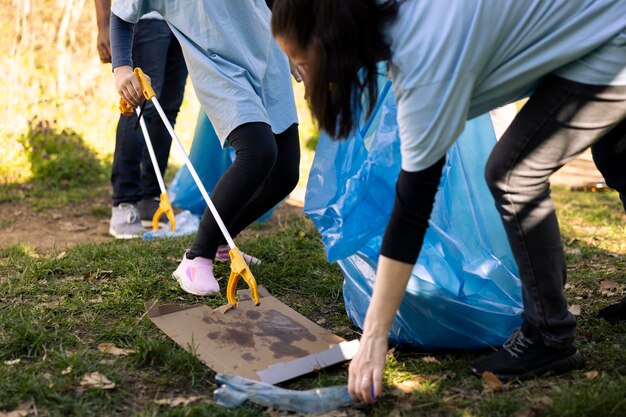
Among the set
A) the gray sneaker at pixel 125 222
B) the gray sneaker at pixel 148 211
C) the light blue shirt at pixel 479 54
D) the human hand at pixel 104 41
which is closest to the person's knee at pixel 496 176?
the light blue shirt at pixel 479 54

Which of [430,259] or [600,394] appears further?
[430,259]

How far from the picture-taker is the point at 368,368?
5.67 feet

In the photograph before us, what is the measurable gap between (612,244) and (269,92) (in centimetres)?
187

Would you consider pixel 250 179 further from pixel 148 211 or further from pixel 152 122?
pixel 148 211

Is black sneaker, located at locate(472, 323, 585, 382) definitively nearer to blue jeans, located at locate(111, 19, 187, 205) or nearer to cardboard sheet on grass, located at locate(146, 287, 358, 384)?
cardboard sheet on grass, located at locate(146, 287, 358, 384)

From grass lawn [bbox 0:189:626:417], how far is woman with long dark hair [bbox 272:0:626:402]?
0.52 ft

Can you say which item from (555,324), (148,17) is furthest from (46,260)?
(555,324)

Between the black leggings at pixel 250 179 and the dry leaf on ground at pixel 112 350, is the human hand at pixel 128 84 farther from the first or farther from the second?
the dry leaf on ground at pixel 112 350

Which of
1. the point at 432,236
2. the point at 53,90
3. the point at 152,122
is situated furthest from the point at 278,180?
the point at 53,90

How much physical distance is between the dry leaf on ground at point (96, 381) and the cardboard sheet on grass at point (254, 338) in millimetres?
260

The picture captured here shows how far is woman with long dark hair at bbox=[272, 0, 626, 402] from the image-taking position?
1.54 m

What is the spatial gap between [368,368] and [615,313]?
1.12m

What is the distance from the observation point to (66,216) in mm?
4543

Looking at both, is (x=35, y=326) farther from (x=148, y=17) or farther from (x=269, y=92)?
(x=148, y=17)
